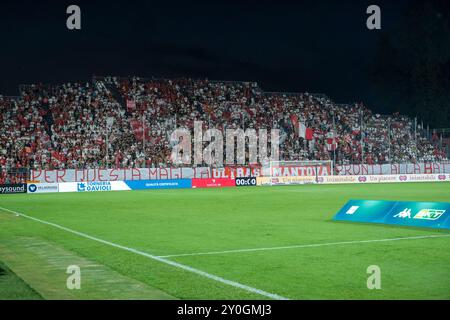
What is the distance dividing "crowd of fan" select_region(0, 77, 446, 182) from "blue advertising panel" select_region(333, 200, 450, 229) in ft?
99.3

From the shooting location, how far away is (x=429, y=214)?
16375 millimetres

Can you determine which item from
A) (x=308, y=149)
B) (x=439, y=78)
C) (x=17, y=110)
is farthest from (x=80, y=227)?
(x=439, y=78)

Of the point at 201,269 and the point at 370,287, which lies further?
the point at 201,269

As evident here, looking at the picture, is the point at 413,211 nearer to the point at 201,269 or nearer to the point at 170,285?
the point at 201,269

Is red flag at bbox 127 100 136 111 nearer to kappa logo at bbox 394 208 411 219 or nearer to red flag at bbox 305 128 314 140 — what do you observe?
red flag at bbox 305 128 314 140

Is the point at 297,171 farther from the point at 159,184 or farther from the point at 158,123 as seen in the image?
the point at 158,123

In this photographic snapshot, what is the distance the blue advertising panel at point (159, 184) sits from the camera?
4616 cm

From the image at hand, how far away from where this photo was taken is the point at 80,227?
18047mm

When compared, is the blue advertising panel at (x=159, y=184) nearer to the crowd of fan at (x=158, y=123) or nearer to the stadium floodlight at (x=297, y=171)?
the crowd of fan at (x=158, y=123)

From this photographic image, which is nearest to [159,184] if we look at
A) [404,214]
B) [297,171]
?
[297,171]

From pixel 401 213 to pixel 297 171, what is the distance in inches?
1393

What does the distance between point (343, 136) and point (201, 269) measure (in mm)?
50872

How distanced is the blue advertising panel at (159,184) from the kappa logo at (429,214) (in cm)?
3195

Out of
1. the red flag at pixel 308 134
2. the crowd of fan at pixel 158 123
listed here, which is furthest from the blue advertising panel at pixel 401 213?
the red flag at pixel 308 134
